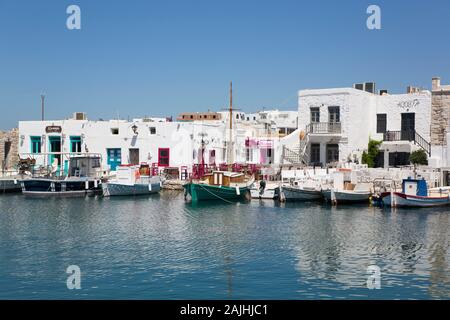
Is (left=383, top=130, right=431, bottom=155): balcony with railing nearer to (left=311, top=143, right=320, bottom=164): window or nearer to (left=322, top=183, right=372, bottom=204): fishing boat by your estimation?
(left=311, top=143, right=320, bottom=164): window

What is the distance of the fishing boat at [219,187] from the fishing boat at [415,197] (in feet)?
29.8

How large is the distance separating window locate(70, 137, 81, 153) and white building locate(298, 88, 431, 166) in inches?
750

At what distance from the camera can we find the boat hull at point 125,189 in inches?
1489

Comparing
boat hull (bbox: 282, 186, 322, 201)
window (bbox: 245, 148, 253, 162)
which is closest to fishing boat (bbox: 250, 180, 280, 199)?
boat hull (bbox: 282, 186, 322, 201)

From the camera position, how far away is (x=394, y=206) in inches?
1208

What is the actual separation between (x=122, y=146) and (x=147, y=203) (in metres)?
12.8

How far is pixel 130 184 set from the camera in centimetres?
3816

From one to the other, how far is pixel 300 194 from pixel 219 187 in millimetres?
5031

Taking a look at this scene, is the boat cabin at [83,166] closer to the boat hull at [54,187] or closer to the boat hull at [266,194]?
the boat hull at [54,187]

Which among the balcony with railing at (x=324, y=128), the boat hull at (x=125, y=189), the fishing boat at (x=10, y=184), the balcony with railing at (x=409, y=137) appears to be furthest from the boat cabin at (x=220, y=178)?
the fishing boat at (x=10, y=184)

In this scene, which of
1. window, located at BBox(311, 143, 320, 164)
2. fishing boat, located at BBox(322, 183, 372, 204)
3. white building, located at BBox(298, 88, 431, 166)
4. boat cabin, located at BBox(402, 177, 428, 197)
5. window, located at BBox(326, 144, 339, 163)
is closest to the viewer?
boat cabin, located at BBox(402, 177, 428, 197)

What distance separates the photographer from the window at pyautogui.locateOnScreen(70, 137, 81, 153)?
47250 mm

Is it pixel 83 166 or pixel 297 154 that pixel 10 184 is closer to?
pixel 83 166
